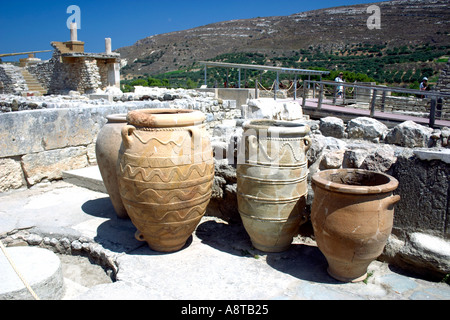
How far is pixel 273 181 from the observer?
9.42 ft

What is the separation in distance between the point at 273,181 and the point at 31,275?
194 centimetres

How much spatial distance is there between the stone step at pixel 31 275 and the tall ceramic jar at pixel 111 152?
890 millimetres

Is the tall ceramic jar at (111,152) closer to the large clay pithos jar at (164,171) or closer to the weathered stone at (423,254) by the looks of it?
the large clay pithos jar at (164,171)

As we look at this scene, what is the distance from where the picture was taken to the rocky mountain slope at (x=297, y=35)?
148 ft

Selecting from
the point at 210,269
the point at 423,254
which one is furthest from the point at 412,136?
the point at 210,269

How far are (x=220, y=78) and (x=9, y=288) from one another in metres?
30.0

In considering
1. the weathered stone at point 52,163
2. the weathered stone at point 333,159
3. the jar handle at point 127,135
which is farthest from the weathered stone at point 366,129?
the weathered stone at point 52,163

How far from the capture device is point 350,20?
54438mm

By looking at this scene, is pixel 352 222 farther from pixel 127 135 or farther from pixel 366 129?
pixel 366 129

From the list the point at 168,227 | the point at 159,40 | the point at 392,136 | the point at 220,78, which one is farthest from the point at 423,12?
the point at 168,227

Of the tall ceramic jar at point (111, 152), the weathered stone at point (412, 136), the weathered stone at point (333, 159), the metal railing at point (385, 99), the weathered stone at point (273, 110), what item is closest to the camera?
the weathered stone at point (333, 159)
